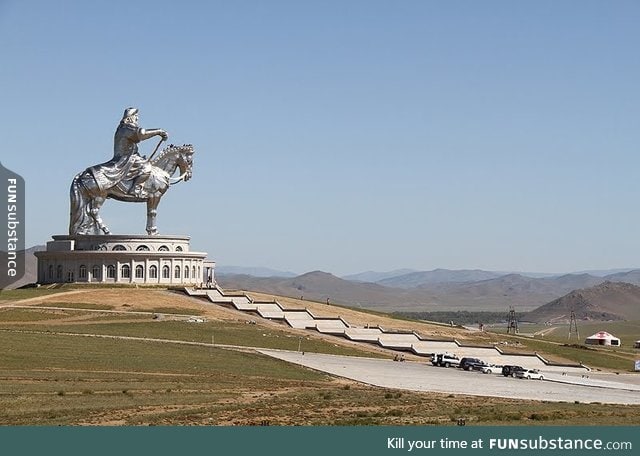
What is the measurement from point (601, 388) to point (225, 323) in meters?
29.6

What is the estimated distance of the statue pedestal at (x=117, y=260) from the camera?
92.2 metres

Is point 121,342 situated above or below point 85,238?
below

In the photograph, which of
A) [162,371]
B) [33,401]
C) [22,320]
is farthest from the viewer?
[22,320]

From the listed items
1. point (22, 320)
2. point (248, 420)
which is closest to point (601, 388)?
point (248, 420)

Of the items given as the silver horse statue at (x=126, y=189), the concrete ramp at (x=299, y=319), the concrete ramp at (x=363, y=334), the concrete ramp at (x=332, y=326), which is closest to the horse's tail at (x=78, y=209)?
the silver horse statue at (x=126, y=189)

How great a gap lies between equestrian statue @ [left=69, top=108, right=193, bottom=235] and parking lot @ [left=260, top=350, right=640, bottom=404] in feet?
124

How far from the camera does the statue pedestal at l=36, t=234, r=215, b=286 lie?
9225 centimetres

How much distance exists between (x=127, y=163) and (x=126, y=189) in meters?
2.43

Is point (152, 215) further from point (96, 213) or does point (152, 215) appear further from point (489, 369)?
point (489, 369)

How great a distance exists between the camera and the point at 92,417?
33.2 meters

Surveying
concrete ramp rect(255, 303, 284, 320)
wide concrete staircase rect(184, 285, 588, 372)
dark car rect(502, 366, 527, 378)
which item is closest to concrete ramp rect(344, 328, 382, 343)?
wide concrete staircase rect(184, 285, 588, 372)

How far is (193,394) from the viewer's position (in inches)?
1606

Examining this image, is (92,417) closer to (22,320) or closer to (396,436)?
(396,436)

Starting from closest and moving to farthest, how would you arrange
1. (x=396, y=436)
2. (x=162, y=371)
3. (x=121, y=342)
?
(x=396, y=436), (x=162, y=371), (x=121, y=342)
